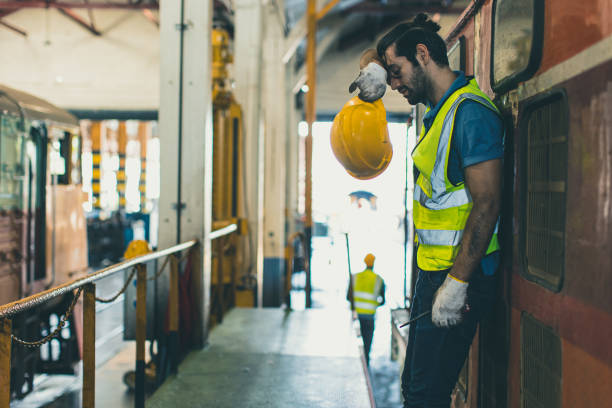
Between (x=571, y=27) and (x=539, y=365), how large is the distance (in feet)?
3.83

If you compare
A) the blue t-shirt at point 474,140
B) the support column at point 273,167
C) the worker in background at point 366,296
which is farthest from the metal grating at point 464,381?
the support column at point 273,167

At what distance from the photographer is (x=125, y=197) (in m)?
24.5

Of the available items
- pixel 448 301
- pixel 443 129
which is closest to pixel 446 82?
pixel 443 129

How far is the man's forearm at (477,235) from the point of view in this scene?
6.19 feet

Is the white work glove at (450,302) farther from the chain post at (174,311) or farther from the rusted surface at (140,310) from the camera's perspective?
the chain post at (174,311)

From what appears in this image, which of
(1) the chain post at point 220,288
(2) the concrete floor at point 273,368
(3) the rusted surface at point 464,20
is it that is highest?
(3) the rusted surface at point 464,20

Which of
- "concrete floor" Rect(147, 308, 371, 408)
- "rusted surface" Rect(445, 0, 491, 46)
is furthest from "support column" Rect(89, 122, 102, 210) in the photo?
"rusted surface" Rect(445, 0, 491, 46)

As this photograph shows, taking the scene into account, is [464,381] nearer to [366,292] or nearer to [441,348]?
[441,348]

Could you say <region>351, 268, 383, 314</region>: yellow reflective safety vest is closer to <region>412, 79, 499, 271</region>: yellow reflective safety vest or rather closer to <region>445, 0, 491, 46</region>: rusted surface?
<region>445, 0, 491, 46</region>: rusted surface

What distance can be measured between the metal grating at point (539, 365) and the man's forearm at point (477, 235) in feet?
0.96

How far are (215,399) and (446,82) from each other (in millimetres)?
2647

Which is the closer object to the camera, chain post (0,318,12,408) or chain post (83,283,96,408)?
chain post (0,318,12,408)

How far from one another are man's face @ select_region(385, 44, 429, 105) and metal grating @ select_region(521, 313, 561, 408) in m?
1.04

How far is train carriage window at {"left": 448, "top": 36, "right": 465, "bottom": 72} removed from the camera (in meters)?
2.76
